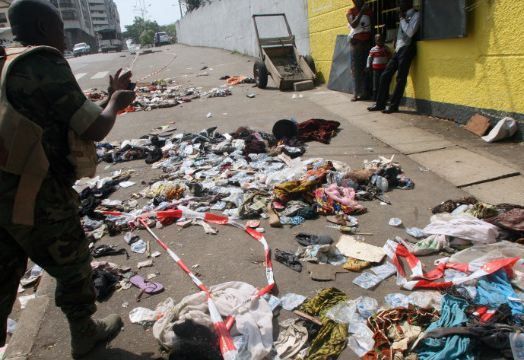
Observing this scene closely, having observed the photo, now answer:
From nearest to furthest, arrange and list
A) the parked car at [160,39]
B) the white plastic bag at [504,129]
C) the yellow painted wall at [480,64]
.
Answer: the yellow painted wall at [480,64]
the white plastic bag at [504,129]
the parked car at [160,39]

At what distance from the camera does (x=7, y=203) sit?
1.85 meters

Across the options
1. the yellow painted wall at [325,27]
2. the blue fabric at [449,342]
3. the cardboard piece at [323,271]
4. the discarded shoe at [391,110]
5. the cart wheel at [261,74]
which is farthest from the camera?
the cart wheel at [261,74]

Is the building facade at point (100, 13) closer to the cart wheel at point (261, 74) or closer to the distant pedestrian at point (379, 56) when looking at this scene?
the cart wheel at point (261, 74)

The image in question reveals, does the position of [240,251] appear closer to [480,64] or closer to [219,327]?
[219,327]

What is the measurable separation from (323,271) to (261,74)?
28.1 ft

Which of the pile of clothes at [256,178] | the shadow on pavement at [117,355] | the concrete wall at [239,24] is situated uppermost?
the concrete wall at [239,24]

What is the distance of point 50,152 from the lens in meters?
1.88

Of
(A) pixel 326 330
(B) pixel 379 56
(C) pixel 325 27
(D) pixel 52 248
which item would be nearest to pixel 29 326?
(D) pixel 52 248

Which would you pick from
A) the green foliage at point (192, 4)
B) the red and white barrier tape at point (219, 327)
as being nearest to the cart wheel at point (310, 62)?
the red and white barrier tape at point (219, 327)

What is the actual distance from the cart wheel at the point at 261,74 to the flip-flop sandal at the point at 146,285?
8466 millimetres

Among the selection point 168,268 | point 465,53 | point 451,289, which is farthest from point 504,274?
point 465,53

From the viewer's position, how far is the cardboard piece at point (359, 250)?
310 centimetres

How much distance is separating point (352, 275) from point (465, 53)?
435 cm

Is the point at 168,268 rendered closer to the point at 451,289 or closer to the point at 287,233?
the point at 287,233
